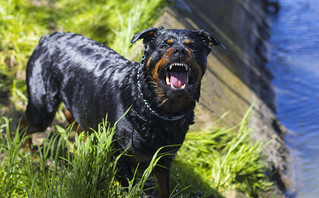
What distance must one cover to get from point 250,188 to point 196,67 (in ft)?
6.41

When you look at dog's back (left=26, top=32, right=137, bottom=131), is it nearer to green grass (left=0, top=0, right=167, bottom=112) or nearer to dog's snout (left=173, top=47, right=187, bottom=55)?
dog's snout (left=173, top=47, right=187, bottom=55)

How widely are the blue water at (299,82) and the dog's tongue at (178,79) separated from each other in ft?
8.87

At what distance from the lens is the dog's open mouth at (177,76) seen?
2.95m

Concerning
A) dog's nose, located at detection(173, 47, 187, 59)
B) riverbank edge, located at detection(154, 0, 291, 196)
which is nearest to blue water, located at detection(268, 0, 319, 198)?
riverbank edge, located at detection(154, 0, 291, 196)

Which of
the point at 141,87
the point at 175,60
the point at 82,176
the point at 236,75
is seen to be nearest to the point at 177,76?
the point at 175,60

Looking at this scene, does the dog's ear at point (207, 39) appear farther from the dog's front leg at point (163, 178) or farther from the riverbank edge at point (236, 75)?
the riverbank edge at point (236, 75)

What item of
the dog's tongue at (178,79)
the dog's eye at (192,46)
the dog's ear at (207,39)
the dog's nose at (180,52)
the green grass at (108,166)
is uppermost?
the dog's ear at (207,39)

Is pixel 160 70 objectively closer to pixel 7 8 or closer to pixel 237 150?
pixel 237 150

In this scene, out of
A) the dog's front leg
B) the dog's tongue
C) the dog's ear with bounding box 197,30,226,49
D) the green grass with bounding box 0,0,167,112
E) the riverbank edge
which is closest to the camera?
the dog's tongue

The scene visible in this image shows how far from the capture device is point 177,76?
3.02 m

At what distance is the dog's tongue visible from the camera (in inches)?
117

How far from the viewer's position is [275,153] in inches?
206

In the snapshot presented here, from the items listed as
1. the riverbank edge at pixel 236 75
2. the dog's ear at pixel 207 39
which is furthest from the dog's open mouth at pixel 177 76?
the riverbank edge at pixel 236 75

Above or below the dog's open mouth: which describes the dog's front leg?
below
